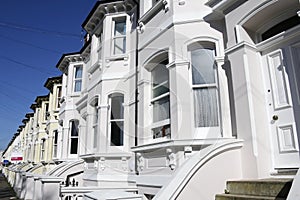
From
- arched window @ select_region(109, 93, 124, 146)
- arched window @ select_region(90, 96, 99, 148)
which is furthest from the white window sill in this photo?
arched window @ select_region(90, 96, 99, 148)

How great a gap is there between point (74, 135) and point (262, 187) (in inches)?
425

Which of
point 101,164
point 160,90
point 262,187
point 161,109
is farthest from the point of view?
point 101,164

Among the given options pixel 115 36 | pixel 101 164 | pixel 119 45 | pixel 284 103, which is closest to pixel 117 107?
pixel 101 164

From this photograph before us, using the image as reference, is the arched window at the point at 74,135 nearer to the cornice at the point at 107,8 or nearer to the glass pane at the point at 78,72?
the glass pane at the point at 78,72

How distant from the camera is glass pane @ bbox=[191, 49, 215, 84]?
544 centimetres

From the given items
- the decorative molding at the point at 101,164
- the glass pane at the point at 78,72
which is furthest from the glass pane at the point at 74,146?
the decorative molding at the point at 101,164

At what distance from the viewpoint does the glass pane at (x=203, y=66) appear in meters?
5.44

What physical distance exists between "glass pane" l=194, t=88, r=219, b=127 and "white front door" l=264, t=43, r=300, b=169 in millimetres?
1110

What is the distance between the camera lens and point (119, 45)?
8.88 m

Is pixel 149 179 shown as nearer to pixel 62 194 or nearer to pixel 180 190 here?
pixel 62 194

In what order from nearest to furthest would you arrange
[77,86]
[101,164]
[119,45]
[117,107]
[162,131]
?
[162,131], [101,164], [117,107], [119,45], [77,86]

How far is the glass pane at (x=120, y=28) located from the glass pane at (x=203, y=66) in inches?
162

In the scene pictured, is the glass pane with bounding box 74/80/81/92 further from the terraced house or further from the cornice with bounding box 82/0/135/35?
the terraced house

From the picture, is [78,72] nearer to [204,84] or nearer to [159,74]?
[159,74]
